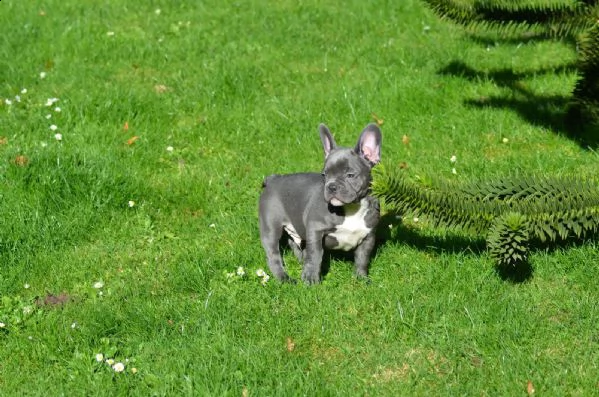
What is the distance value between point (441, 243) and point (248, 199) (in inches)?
72.4

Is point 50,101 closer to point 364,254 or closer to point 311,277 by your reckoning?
point 311,277

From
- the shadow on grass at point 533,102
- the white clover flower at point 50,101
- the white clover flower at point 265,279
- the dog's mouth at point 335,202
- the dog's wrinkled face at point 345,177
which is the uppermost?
the dog's wrinkled face at point 345,177

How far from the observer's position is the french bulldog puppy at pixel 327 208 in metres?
5.45

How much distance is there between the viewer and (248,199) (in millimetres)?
7090

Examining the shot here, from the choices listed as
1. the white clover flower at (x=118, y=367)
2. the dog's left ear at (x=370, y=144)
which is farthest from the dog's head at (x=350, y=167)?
the white clover flower at (x=118, y=367)

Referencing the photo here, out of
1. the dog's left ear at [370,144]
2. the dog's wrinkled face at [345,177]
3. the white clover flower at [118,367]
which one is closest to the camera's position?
the white clover flower at [118,367]

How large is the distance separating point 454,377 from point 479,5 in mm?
3580

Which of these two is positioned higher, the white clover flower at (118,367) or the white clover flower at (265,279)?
the white clover flower at (118,367)

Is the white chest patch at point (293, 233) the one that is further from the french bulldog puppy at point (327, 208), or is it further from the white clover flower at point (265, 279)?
the white clover flower at point (265, 279)

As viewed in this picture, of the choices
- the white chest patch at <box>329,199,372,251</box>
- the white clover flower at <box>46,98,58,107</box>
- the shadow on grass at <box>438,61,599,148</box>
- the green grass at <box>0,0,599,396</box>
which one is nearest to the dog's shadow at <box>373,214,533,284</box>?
the green grass at <box>0,0,599,396</box>

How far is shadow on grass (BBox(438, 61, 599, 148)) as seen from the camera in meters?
7.52

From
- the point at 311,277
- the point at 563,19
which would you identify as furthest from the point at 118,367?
the point at 563,19

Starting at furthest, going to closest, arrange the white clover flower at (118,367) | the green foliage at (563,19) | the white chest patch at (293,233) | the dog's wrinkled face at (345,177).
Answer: the green foliage at (563,19) < the white chest patch at (293,233) < the dog's wrinkled face at (345,177) < the white clover flower at (118,367)

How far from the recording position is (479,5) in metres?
7.00
